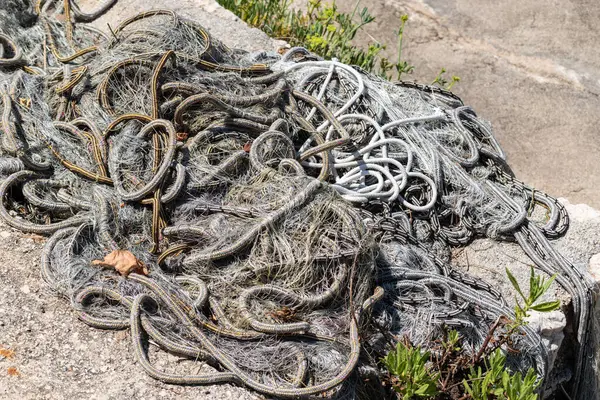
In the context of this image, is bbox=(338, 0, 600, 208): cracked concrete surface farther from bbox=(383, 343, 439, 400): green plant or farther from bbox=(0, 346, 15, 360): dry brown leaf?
bbox=(0, 346, 15, 360): dry brown leaf

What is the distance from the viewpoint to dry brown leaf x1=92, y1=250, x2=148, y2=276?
3682mm

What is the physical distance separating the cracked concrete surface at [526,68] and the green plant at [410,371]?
3923 millimetres

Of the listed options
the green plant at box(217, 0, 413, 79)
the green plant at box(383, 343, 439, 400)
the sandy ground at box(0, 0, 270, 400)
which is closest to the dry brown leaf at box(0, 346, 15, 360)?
the sandy ground at box(0, 0, 270, 400)

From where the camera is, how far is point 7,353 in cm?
337

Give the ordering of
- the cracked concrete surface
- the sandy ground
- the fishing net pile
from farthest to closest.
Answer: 1. the cracked concrete surface
2. the fishing net pile
3. the sandy ground

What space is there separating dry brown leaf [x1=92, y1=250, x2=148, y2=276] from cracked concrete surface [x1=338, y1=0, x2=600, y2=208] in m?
4.30

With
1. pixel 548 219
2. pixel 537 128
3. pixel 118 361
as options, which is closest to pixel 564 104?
pixel 537 128

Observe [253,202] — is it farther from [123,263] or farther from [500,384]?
[500,384]

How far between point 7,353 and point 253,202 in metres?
1.34

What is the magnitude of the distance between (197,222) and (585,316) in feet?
7.96

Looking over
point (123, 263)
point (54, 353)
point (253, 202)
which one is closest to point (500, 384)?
point (253, 202)

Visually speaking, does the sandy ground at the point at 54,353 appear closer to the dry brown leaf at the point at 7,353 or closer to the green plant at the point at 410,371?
the dry brown leaf at the point at 7,353

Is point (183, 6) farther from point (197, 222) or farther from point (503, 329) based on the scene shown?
point (503, 329)

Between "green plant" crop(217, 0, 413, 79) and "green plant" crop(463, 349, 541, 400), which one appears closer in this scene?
"green plant" crop(463, 349, 541, 400)
